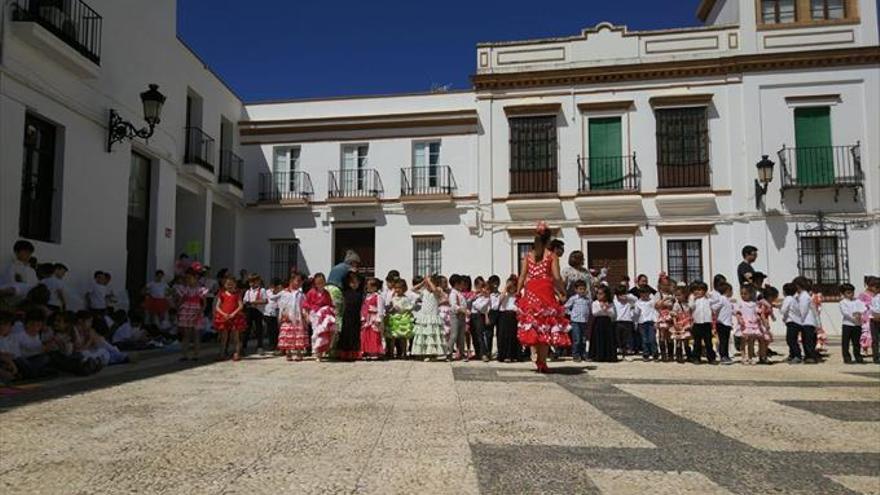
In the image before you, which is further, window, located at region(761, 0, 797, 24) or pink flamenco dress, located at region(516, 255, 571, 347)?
window, located at region(761, 0, 797, 24)

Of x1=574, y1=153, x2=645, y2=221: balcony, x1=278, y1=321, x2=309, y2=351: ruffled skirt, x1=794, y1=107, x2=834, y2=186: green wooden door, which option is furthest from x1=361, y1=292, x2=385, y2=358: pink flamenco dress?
x1=794, y1=107, x2=834, y2=186: green wooden door

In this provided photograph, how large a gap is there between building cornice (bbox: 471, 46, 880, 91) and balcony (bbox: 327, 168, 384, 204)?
14.0 feet

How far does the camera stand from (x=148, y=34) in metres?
14.0

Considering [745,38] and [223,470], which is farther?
[745,38]

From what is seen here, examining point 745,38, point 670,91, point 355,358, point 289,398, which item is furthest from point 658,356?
point 745,38

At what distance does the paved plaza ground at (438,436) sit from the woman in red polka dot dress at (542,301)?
0.63 m

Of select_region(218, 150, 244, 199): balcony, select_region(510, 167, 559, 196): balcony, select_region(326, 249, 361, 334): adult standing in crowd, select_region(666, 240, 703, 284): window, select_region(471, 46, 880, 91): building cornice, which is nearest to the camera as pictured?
select_region(326, 249, 361, 334): adult standing in crowd

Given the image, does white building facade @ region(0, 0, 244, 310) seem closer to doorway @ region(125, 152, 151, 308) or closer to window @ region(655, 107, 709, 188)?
doorway @ region(125, 152, 151, 308)

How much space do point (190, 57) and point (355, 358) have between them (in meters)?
10.7

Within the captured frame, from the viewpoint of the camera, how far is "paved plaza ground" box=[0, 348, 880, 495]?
3.16m

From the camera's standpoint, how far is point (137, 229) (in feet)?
45.9

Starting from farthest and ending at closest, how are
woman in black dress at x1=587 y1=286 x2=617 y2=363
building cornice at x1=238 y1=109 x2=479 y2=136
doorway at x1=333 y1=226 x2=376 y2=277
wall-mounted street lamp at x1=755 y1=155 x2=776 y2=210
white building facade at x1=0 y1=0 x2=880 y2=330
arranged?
1. doorway at x1=333 y1=226 x2=376 y2=277
2. building cornice at x1=238 y1=109 x2=479 y2=136
3. white building facade at x1=0 y1=0 x2=880 y2=330
4. wall-mounted street lamp at x1=755 y1=155 x2=776 y2=210
5. woman in black dress at x1=587 y1=286 x2=617 y2=363

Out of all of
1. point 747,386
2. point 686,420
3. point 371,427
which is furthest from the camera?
point 747,386

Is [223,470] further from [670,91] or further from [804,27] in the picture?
[804,27]
